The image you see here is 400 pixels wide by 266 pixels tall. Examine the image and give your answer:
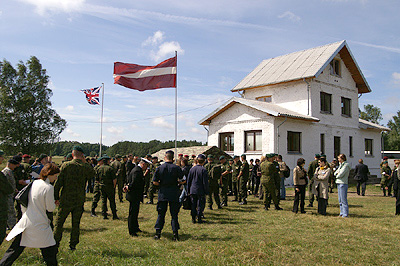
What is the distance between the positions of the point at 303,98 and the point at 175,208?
59.2 ft

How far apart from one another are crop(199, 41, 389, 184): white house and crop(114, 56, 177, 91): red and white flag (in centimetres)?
796

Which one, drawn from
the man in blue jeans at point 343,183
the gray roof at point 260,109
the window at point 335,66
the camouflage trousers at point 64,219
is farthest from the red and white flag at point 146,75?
the window at point 335,66

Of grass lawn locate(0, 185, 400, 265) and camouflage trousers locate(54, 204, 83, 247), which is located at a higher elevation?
camouflage trousers locate(54, 204, 83, 247)

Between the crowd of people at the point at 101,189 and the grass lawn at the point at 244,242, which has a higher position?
the crowd of people at the point at 101,189

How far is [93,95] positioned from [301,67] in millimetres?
17582

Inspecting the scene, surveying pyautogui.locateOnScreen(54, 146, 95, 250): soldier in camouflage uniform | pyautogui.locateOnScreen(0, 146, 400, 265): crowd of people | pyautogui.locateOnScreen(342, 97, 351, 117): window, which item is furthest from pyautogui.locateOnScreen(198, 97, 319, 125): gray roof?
pyautogui.locateOnScreen(54, 146, 95, 250): soldier in camouflage uniform

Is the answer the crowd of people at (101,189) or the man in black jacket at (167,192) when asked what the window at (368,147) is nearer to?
the crowd of people at (101,189)

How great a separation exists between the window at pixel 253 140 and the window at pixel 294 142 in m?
1.96

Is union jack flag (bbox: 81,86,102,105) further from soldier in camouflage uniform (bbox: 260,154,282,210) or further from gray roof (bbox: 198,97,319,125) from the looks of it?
soldier in camouflage uniform (bbox: 260,154,282,210)

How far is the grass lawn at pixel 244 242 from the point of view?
218 inches

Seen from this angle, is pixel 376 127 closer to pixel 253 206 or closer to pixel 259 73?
pixel 259 73

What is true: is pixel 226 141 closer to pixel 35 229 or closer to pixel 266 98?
pixel 266 98

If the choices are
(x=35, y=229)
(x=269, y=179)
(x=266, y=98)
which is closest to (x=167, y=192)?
(x=35, y=229)

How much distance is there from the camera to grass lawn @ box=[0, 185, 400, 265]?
18.1 feet
